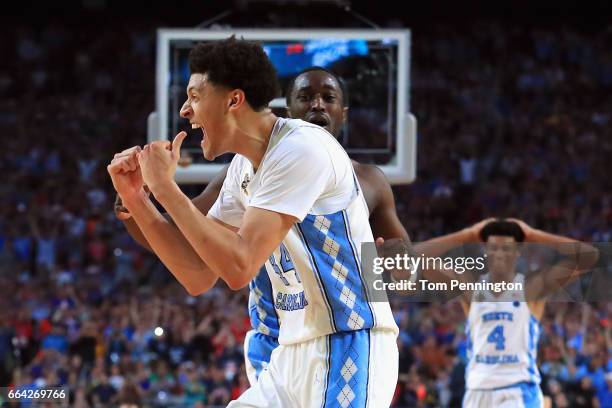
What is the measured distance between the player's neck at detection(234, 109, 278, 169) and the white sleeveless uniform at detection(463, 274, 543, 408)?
464 cm

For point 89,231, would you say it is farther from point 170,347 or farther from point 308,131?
point 308,131

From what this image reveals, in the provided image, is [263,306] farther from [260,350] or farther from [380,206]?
[380,206]

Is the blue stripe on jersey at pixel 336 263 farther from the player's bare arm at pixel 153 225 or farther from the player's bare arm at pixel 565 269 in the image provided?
the player's bare arm at pixel 565 269

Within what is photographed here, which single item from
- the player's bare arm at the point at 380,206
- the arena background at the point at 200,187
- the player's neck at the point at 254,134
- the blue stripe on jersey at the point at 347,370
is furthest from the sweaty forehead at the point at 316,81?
the arena background at the point at 200,187

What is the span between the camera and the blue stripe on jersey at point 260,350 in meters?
4.48

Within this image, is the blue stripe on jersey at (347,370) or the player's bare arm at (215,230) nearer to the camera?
the player's bare arm at (215,230)

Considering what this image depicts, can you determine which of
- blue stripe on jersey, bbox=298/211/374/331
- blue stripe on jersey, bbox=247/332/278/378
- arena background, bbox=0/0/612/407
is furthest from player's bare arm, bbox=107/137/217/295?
arena background, bbox=0/0/612/407

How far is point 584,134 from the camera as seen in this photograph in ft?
52.1

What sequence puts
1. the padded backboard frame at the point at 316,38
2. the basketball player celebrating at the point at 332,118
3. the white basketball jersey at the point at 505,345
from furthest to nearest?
the white basketball jersey at the point at 505,345 → the padded backboard frame at the point at 316,38 → the basketball player celebrating at the point at 332,118

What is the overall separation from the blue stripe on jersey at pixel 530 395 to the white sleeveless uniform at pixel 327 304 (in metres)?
4.45

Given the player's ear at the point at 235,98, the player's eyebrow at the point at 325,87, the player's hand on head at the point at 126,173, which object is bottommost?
the player's hand on head at the point at 126,173

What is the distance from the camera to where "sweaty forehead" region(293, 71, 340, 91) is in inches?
210

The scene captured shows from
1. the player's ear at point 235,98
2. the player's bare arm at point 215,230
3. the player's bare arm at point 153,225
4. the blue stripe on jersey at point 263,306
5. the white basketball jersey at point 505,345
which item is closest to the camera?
the player's bare arm at point 215,230

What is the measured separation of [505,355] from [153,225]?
17.0ft
